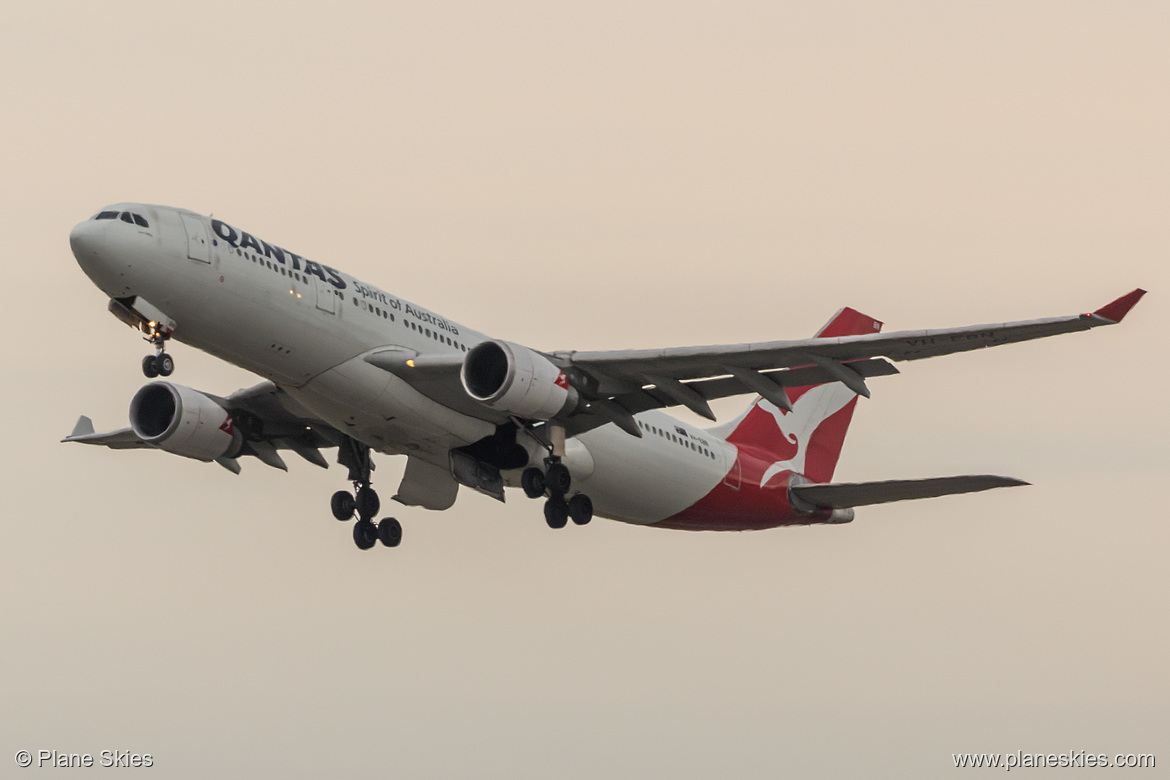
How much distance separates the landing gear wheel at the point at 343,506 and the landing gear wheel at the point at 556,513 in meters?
6.01

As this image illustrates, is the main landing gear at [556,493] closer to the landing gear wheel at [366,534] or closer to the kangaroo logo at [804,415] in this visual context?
the landing gear wheel at [366,534]

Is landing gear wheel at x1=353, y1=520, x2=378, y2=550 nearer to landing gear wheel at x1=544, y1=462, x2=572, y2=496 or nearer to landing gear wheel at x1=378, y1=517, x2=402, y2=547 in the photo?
landing gear wheel at x1=378, y1=517, x2=402, y2=547

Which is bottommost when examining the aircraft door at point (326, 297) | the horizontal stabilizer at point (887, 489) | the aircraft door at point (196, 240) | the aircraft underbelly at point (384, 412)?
the horizontal stabilizer at point (887, 489)

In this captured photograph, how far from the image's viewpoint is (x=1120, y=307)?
28203mm

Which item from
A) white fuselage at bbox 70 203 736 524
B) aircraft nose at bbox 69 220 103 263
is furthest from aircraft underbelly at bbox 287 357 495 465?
aircraft nose at bbox 69 220 103 263

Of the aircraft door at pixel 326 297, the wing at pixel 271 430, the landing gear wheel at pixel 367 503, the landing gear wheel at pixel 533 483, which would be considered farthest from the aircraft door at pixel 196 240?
the landing gear wheel at pixel 367 503

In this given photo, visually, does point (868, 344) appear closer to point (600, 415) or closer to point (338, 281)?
point (600, 415)

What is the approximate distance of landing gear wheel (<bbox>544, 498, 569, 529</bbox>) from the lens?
37406 mm

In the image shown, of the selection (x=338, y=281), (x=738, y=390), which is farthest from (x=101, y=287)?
(x=738, y=390)

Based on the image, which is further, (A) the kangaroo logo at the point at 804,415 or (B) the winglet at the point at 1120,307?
(A) the kangaroo logo at the point at 804,415

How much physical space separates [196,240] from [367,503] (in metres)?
10.7

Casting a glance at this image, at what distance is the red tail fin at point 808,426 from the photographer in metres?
44.8

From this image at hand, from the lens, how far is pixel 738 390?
35.7 m

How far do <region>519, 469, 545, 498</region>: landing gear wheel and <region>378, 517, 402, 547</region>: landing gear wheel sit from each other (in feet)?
17.3
